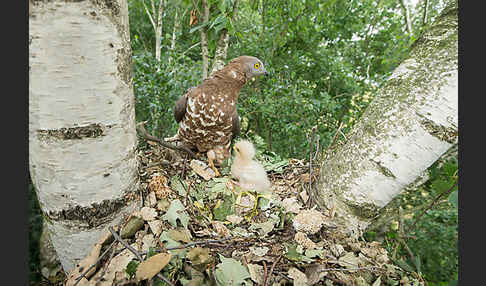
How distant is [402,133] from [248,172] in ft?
2.60

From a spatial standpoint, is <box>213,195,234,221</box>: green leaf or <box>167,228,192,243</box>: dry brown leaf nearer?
<box>167,228,192,243</box>: dry brown leaf

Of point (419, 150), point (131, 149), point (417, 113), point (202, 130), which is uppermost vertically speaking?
point (417, 113)

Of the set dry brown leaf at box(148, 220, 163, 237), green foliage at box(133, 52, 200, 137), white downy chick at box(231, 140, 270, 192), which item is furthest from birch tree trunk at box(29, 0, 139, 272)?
green foliage at box(133, 52, 200, 137)

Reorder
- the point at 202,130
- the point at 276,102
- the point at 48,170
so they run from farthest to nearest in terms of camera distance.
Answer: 1. the point at 276,102
2. the point at 202,130
3. the point at 48,170

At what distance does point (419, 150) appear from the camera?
2.89ft

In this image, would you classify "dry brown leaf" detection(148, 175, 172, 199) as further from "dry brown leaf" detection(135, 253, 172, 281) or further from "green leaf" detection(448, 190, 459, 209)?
Result: "green leaf" detection(448, 190, 459, 209)

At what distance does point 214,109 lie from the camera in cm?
163

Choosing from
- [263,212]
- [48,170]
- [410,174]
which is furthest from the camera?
[263,212]

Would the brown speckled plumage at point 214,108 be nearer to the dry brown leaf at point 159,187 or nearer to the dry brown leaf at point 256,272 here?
the dry brown leaf at point 159,187

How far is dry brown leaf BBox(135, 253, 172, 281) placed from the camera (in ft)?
2.34

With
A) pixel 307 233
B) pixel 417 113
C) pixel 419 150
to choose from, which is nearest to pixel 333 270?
pixel 307 233

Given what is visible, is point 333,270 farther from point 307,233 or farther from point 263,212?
point 263,212

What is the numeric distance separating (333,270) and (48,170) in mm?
1030

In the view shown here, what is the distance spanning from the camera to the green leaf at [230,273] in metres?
0.77
